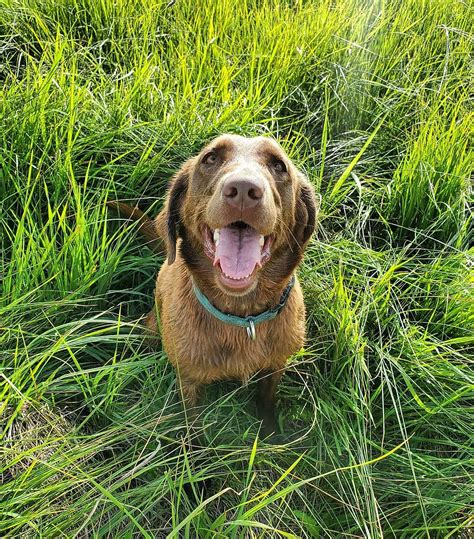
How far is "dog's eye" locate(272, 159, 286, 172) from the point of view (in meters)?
2.09

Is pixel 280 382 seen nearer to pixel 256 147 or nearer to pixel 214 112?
pixel 256 147

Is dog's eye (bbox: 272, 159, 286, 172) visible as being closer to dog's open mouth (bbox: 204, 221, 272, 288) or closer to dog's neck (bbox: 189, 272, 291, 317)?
dog's open mouth (bbox: 204, 221, 272, 288)

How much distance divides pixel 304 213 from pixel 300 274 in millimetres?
526

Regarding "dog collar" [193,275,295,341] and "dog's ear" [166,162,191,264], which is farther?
"dog's ear" [166,162,191,264]

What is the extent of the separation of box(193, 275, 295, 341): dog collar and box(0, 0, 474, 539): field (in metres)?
0.35

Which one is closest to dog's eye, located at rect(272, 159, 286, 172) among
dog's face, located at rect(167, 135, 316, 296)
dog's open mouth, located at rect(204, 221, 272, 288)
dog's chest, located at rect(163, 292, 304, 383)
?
dog's face, located at rect(167, 135, 316, 296)

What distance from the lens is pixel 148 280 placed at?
8.99 ft

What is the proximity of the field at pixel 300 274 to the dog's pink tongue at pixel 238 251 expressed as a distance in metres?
0.54

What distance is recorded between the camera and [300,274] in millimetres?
2684

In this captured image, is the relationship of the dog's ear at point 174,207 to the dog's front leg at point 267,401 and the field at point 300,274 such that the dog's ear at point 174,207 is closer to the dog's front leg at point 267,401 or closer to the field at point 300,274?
the field at point 300,274

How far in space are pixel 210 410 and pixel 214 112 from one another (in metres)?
1.71

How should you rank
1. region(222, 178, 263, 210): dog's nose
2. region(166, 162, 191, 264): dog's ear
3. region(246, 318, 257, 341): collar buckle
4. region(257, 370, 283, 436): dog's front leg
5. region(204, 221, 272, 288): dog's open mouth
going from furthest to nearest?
region(257, 370, 283, 436): dog's front leg → region(166, 162, 191, 264): dog's ear → region(246, 318, 257, 341): collar buckle → region(204, 221, 272, 288): dog's open mouth → region(222, 178, 263, 210): dog's nose

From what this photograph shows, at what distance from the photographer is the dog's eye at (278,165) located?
6.87 feet

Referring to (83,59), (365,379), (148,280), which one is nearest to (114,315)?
(148,280)
